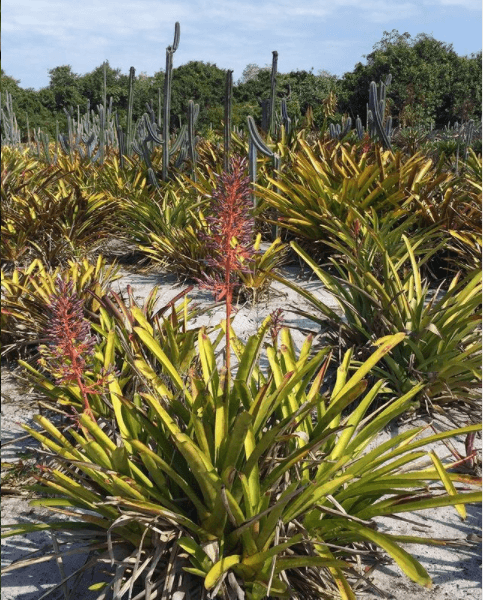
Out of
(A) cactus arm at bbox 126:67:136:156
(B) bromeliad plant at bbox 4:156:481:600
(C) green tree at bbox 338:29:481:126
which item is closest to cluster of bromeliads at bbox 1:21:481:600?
(B) bromeliad plant at bbox 4:156:481:600

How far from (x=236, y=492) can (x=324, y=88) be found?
2964 cm

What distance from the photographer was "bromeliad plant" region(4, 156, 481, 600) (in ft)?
5.57

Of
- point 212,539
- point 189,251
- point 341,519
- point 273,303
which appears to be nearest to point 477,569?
point 341,519

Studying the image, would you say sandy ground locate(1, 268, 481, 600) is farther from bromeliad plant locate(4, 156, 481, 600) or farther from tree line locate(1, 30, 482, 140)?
tree line locate(1, 30, 482, 140)

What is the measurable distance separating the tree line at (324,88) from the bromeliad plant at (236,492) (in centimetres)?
2466

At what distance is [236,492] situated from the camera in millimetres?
1813

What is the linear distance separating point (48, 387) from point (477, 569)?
6.06 ft

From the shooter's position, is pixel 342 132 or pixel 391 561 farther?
pixel 342 132

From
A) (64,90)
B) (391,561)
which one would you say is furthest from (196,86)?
(391,561)

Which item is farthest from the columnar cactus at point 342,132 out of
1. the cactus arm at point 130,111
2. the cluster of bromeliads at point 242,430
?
the cluster of bromeliads at point 242,430

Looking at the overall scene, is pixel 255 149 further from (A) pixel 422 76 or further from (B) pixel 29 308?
(A) pixel 422 76

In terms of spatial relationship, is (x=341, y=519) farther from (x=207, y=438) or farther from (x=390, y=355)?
(x=390, y=355)

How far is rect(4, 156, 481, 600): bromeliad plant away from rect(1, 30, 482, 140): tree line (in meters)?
24.7

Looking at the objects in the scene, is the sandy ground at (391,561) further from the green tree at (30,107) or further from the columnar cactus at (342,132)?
the green tree at (30,107)
